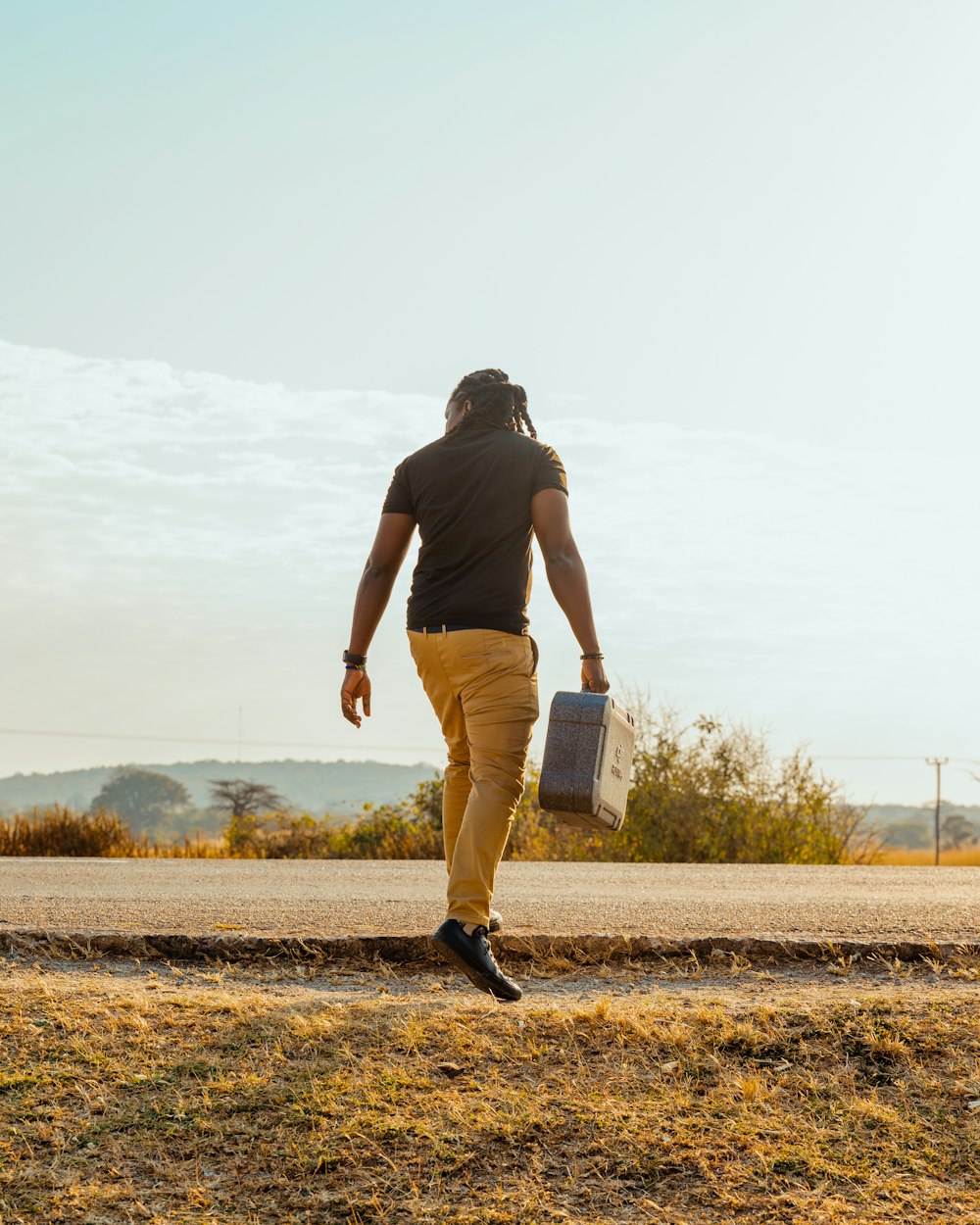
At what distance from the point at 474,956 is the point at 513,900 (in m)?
2.54

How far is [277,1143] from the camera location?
3.67m

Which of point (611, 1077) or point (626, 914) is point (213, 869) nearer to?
point (626, 914)

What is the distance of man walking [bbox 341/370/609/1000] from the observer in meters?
4.81

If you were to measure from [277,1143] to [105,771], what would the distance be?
155 meters

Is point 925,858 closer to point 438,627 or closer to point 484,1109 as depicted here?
point 438,627

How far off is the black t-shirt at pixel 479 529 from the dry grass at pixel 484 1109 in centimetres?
148

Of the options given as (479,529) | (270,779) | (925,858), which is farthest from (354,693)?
(270,779)

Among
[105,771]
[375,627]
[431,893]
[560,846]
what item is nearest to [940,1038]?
[375,627]

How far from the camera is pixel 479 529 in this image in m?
5.02

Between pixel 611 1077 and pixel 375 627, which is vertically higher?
pixel 375 627

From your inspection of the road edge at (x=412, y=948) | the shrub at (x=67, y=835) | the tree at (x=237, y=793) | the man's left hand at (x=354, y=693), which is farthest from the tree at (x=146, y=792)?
the man's left hand at (x=354, y=693)

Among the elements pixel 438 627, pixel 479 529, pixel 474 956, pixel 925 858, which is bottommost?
pixel 925 858

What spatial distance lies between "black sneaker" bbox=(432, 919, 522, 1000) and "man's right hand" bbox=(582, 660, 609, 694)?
3.30 ft

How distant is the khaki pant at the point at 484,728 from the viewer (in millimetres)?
4766
